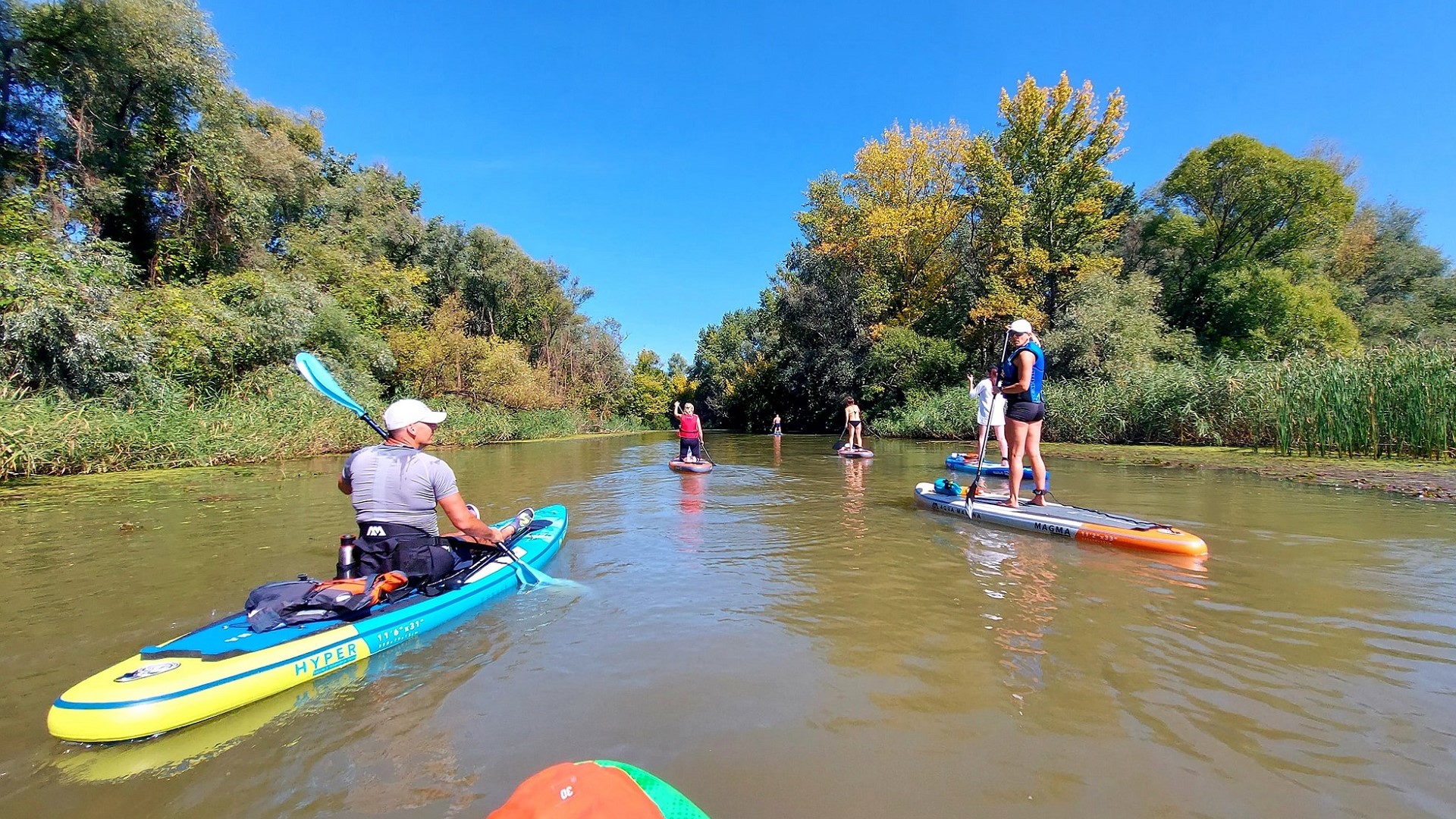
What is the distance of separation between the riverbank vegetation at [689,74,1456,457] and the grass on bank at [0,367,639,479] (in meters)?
21.2

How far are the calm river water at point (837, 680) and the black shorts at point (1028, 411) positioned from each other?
134cm

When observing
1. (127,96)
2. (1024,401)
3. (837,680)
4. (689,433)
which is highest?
(127,96)

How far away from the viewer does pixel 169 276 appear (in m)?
19.4

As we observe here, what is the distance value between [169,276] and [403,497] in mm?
21975

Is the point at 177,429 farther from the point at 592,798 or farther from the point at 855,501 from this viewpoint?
the point at 592,798

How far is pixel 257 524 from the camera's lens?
766 cm

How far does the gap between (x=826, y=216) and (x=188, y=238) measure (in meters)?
28.9

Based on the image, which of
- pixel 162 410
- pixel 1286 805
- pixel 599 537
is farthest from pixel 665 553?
pixel 162 410

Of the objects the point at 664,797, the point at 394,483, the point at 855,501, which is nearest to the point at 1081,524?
the point at 855,501

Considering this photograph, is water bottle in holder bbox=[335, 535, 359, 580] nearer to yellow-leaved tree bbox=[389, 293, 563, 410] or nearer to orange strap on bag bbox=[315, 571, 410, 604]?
orange strap on bag bbox=[315, 571, 410, 604]

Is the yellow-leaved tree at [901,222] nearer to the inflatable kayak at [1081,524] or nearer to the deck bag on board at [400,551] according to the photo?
the inflatable kayak at [1081,524]

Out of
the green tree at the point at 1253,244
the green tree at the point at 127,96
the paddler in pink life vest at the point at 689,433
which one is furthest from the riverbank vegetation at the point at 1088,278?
the green tree at the point at 127,96

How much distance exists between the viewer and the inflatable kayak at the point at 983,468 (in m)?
10.3

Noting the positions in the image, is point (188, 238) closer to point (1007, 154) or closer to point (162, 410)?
point (162, 410)
